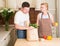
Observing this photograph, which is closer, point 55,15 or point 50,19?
point 50,19

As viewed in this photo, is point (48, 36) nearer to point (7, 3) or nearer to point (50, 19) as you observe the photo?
point (50, 19)

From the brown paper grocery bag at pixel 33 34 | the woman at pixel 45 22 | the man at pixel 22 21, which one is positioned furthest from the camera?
the woman at pixel 45 22

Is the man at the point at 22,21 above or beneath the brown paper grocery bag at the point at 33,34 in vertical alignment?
above

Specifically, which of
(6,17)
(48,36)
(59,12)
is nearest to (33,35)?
(48,36)

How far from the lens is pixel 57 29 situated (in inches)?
174

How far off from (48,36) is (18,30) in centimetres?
49

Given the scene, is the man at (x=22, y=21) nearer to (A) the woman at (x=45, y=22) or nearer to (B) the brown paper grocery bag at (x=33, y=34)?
(B) the brown paper grocery bag at (x=33, y=34)

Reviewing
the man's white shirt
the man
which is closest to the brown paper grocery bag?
the man

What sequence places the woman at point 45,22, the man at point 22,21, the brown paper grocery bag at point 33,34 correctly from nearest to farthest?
1. the brown paper grocery bag at point 33,34
2. the man at point 22,21
3. the woman at point 45,22

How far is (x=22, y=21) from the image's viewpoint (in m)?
2.86

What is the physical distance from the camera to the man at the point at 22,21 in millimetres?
2756

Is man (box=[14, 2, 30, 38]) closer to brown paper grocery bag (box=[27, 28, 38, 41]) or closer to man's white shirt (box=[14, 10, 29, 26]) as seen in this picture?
man's white shirt (box=[14, 10, 29, 26])

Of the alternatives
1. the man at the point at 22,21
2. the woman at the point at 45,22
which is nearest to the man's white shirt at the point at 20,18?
the man at the point at 22,21

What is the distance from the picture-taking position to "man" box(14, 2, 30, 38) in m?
2.76
